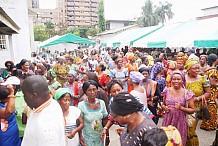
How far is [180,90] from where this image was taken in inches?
133

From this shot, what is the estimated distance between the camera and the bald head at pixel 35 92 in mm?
1826

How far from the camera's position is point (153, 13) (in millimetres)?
48406

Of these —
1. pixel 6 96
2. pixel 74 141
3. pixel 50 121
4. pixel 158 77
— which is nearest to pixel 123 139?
pixel 50 121

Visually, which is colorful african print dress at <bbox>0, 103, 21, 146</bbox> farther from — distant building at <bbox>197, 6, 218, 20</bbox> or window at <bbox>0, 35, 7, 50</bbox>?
distant building at <bbox>197, 6, 218, 20</bbox>

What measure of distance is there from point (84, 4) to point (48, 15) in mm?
19868

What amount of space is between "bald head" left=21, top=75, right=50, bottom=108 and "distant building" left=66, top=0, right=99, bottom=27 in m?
113

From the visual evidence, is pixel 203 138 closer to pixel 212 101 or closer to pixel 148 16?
pixel 212 101

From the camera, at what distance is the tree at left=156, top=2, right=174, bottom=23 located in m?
49.2

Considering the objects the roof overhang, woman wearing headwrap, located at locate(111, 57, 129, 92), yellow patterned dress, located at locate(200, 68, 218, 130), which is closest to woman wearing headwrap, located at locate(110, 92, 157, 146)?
yellow patterned dress, located at locate(200, 68, 218, 130)

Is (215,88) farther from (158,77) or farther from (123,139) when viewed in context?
(123,139)

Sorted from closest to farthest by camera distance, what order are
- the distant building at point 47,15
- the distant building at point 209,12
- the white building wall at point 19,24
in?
1. the white building wall at point 19,24
2. the distant building at point 209,12
3. the distant building at point 47,15

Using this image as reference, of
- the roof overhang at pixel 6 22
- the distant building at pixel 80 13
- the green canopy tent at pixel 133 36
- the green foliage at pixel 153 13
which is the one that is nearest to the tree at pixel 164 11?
the green foliage at pixel 153 13

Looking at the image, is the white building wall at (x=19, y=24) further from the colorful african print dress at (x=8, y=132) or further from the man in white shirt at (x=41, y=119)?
the man in white shirt at (x=41, y=119)

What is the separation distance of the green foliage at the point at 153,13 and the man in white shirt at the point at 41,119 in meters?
47.2
